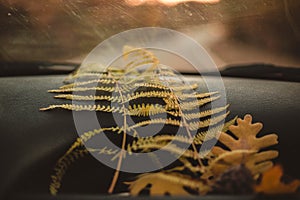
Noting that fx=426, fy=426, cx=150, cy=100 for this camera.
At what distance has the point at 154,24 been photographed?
0.83m

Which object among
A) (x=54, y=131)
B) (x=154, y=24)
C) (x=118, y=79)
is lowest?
(x=54, y=131)

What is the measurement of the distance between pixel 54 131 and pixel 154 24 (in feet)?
1.17

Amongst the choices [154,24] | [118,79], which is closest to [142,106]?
[118,79]

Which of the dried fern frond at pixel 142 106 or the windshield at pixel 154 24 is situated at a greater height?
the windshield at pixel 154 24

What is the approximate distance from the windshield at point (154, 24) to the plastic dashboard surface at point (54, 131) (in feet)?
0.40

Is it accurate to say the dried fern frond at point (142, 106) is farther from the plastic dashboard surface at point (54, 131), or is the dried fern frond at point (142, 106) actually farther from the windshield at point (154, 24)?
the windshield at point (154, 24)

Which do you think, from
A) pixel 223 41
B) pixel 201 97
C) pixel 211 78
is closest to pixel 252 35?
pixel 223 41

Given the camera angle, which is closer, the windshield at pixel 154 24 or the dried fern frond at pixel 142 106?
the dried fern frond at pixel 142 106

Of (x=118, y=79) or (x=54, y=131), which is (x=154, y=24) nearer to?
(x=118, y=79)

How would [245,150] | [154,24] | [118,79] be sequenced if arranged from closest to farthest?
[245,150]
[118,79]
[154,24]

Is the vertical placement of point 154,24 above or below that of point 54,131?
above

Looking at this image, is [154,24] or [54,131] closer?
[54,131]

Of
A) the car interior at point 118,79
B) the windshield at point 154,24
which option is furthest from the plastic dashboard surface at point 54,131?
the windshield at point 154,24

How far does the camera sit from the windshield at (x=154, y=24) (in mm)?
810
